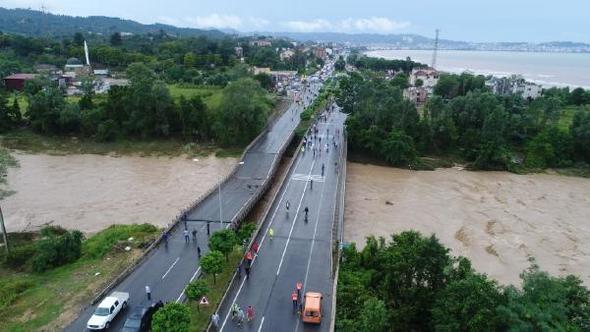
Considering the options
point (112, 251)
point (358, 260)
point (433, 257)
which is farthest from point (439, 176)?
point (112, 251)

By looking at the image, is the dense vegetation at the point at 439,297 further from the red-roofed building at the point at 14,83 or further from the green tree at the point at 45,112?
the red-roofed building at the point at 14,83

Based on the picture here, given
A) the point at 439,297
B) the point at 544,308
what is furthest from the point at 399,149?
the point at 544,308

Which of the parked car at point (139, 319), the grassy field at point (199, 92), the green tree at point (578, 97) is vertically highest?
the green tree at point (578, 97)

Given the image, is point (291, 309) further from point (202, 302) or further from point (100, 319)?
point (100, 319)

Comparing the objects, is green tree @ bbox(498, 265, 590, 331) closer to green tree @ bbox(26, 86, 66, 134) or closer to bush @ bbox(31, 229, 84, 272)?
bush @ bbox(31, 229, 84, 272)

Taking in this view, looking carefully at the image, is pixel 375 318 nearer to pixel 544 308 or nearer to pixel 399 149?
pixel 544 308

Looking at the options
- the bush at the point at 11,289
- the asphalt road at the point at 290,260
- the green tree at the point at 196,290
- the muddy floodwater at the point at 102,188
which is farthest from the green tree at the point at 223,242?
the muddy floodwater at the point at 102,188

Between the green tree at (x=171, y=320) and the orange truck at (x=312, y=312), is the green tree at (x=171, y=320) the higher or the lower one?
the higher one
